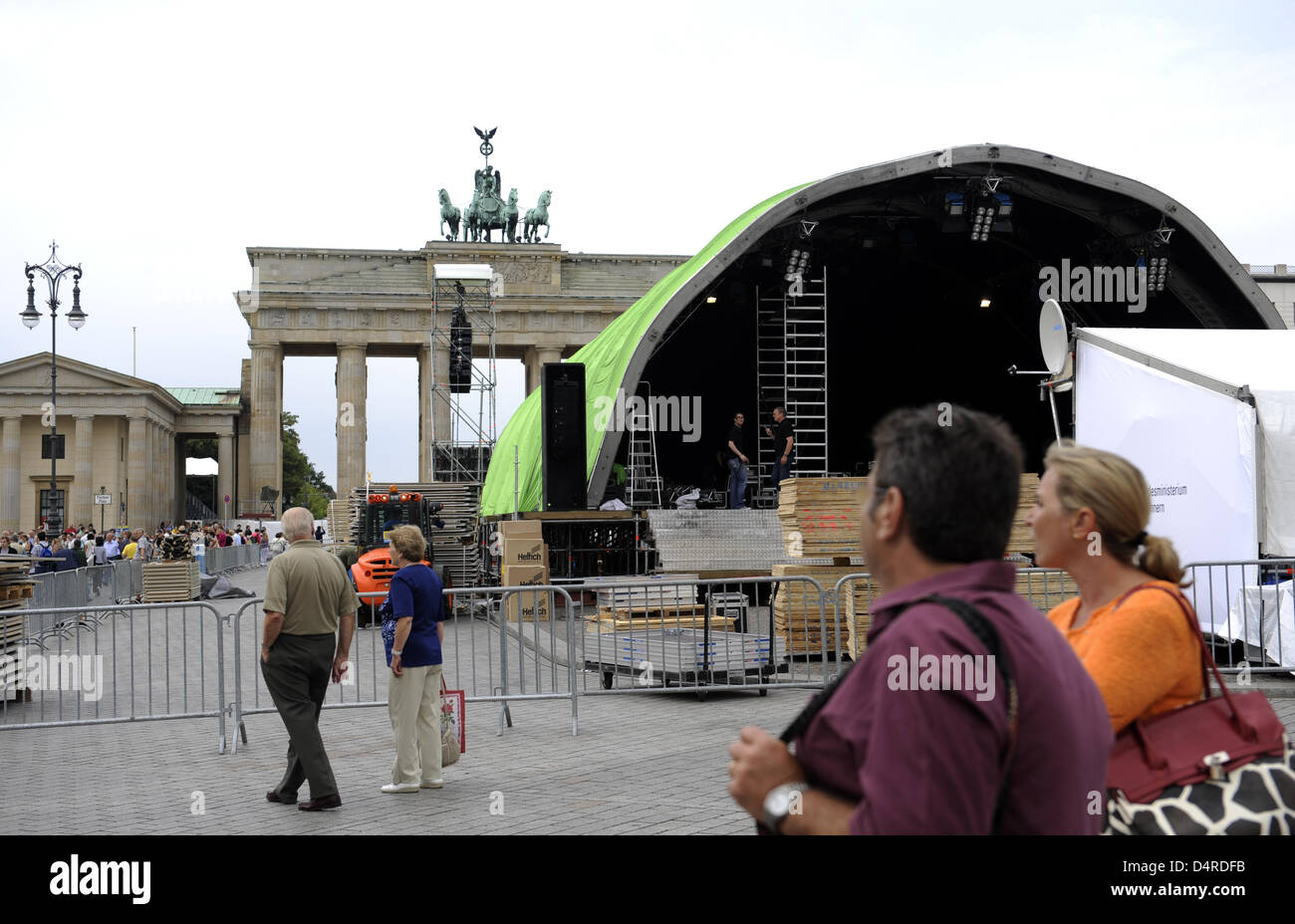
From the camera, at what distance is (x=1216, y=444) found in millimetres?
12609

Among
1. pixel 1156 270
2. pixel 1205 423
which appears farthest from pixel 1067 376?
pixel 1156 270

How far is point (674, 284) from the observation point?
75.6ft

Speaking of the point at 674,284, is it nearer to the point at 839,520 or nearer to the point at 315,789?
the point at 839,520

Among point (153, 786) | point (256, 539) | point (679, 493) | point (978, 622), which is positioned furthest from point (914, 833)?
point (256, 539)

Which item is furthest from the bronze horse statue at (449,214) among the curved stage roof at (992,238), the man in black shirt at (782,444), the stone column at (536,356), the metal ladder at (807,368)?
the man in black shirt at (782,444)

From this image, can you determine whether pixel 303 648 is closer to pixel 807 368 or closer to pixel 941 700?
pixel 941 700

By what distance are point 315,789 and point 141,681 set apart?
8375 mm

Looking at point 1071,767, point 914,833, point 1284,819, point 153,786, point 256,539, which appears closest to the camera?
point 914,833

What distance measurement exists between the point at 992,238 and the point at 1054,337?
11.0 metres

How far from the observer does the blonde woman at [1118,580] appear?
2934mm

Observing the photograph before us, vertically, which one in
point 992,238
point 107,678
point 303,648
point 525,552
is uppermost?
point 992,238

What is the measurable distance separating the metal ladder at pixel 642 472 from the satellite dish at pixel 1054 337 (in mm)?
10796

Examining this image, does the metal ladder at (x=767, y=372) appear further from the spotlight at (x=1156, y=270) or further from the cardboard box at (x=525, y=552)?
the spotlight at (x=1156, y=270)

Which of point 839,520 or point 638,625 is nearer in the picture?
point 638,625
